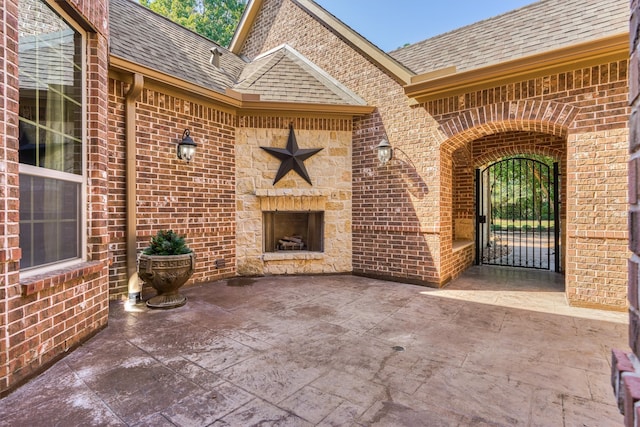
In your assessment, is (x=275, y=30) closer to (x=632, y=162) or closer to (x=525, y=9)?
(x=525, y=9)

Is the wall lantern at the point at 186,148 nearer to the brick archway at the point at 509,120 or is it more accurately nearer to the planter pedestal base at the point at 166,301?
the planter pedestal base at the point at 166,301

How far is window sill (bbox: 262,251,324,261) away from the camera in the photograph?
5844 mm

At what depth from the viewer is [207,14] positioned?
16.4 m

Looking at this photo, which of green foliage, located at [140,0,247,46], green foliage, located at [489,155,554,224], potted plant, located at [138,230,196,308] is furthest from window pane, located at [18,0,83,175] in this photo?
green foliage, located at [140,0,247,46]

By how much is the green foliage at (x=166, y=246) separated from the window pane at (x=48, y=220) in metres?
0.98

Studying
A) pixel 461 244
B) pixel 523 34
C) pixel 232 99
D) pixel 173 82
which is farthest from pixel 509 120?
pixel 173 82

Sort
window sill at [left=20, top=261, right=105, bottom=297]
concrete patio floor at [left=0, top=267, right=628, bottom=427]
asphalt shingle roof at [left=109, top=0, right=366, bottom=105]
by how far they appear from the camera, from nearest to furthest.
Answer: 1. concrete patio floor at [left=0, top=267, right=628, bottom=427]
2. window sill at [left=20, top=261, right=105, bottom=297]
3. asphalt shingle roof at [left=109, top=0, right=366, bottom=105]

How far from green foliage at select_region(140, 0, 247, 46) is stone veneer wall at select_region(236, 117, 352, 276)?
502 inches

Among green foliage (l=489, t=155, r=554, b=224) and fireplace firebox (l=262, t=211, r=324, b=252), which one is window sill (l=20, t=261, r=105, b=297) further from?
green foliage (l=489, t=155, r=554, b=224)

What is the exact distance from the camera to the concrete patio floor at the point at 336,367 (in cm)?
201

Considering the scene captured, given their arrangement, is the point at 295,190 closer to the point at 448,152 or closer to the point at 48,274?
the point at 448,152

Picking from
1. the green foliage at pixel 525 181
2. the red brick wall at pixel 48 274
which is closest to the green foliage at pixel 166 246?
the red brick wall at pixel 48 274

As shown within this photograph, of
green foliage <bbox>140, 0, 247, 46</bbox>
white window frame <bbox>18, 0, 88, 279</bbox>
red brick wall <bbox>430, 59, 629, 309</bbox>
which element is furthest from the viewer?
green foliage <bbox>140, 0, 247, 46</bbox>

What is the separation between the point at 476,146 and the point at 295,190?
4265mm
